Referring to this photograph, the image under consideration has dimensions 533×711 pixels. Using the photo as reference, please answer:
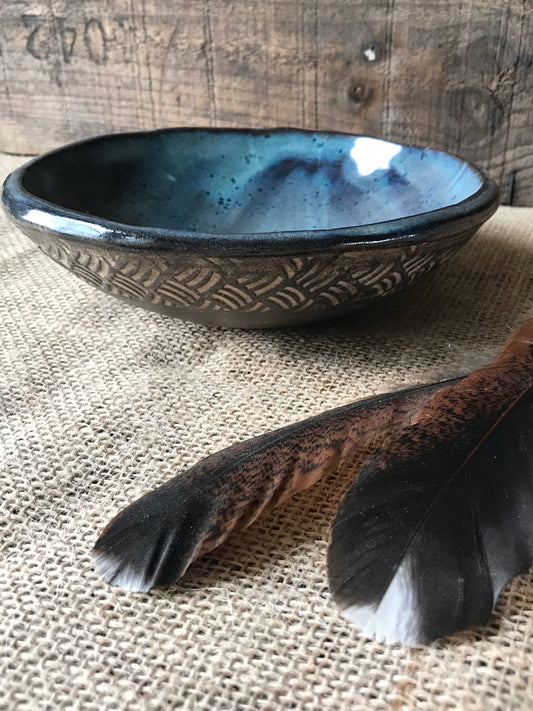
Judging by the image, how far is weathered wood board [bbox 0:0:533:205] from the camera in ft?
3.26

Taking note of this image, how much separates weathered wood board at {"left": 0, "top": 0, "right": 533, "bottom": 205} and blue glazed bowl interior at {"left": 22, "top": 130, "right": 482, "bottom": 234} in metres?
0.20

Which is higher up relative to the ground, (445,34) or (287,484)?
(445,34)

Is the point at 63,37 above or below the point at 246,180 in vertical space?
above

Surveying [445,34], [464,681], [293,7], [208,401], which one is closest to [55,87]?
[293,7]

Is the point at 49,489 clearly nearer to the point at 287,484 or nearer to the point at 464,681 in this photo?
the point at 287,484

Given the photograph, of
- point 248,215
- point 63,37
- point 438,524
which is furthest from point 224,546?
point 63,37

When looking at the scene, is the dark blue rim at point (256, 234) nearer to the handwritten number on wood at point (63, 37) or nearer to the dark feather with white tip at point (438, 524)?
A: the dark feather with white tip at point (438, 524)

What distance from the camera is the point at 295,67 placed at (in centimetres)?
109

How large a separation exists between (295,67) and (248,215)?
29 cm

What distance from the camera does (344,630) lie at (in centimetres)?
40

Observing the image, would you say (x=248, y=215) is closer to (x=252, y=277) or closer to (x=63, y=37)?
(x=252, y=277)

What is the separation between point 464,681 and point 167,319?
477mm

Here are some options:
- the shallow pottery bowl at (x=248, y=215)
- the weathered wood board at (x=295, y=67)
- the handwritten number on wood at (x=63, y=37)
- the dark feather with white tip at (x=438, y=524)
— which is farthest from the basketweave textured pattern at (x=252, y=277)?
the handwritten number on wood at (x=63, y=37)

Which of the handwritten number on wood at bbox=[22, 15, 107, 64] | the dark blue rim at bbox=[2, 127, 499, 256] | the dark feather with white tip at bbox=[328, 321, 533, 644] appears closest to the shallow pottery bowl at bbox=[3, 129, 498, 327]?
the dark blue rim at bbox=[2, 127, 499, 256]
